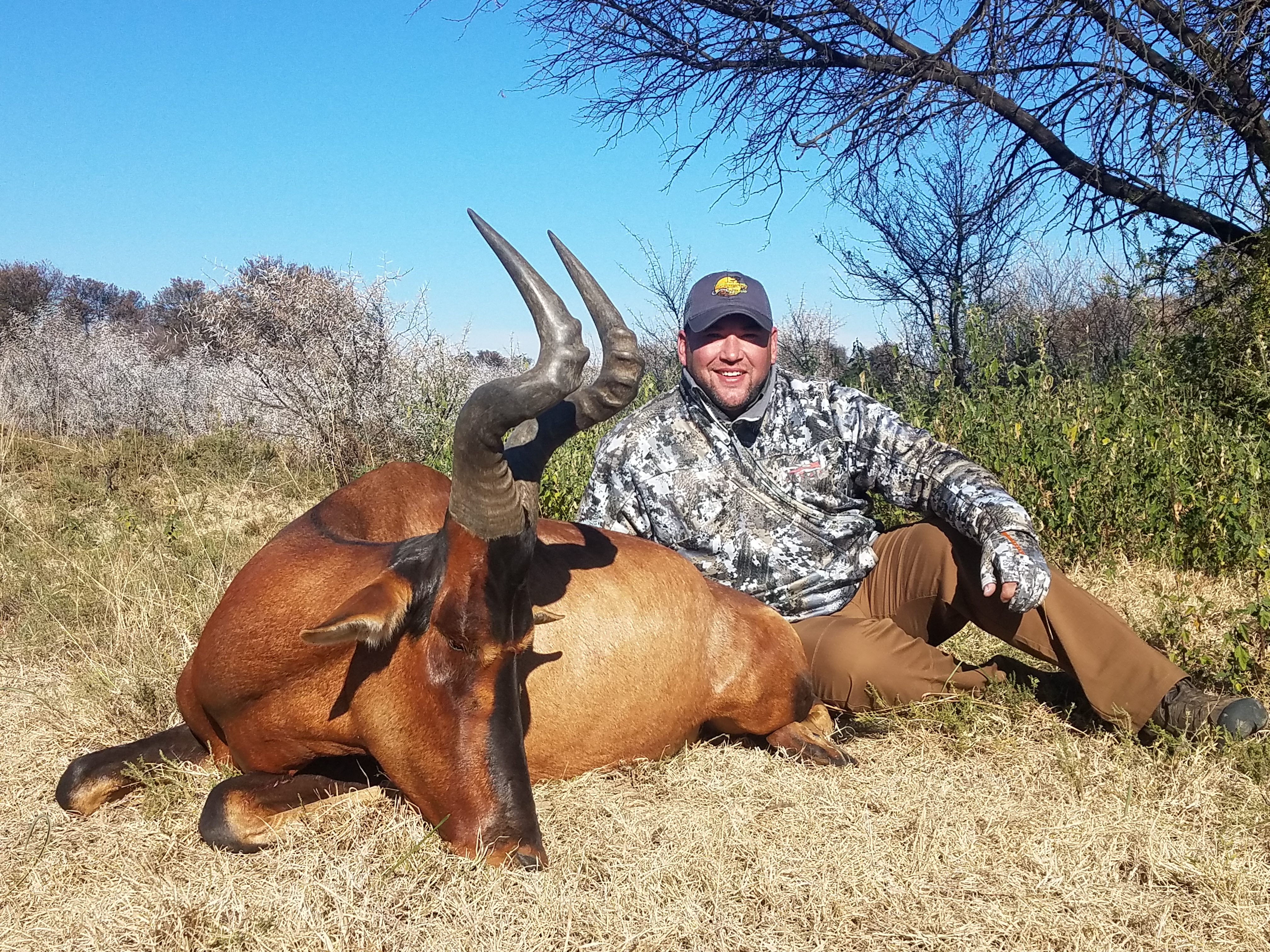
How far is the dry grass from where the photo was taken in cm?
287

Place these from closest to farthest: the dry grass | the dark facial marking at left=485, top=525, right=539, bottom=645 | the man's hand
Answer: the dry grass < the dark facial marking at left=485, top=525, right=539, bottom=645 < the man's hand

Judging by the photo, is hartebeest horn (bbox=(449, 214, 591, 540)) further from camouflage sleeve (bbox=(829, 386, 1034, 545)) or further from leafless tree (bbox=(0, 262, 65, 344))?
leafless tree (bbox=(0, 262, 65, 344))

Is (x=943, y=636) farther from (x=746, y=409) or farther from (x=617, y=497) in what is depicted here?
(x=617, y=497)

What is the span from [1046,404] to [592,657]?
514 centimetres

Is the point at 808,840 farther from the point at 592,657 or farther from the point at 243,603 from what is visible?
the point at 243,603

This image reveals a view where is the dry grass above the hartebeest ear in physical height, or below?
below

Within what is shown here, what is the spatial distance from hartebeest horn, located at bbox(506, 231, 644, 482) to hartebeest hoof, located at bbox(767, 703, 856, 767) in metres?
1.77

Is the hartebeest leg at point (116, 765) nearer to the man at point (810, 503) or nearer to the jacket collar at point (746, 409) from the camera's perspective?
the man at point (810, 503)

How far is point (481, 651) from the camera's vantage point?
10.3 ft

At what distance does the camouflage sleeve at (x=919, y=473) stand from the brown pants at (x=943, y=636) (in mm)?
209

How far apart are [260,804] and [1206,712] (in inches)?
142

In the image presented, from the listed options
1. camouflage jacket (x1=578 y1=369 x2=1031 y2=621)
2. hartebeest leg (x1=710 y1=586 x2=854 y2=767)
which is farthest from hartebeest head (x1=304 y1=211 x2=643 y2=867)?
camouflage jacket (x1=578 y1=369 x2=1031 y2=621)

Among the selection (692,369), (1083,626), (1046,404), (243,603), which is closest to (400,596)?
(243,603)

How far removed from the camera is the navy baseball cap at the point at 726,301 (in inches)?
191
